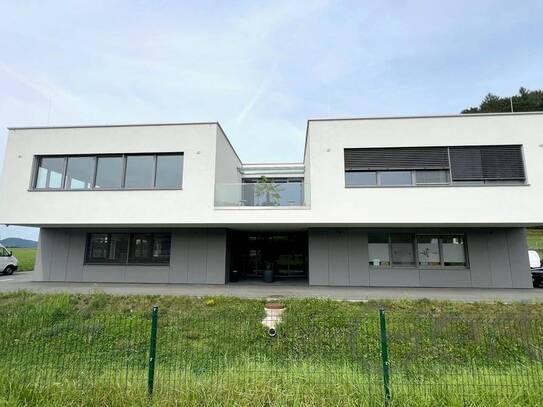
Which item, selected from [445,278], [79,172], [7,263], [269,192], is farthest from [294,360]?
[7,263]

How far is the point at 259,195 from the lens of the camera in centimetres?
1388

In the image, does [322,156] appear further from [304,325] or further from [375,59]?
[304,325]

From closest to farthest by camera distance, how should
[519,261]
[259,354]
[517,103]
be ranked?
1. [259,354]
2. [519,261]
3. [517,103]

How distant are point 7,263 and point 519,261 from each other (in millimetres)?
29443

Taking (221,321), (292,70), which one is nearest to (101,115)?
(292,70)

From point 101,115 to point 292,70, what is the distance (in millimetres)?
9982

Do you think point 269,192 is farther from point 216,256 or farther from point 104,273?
point 104,273

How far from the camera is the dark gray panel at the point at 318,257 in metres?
14.9

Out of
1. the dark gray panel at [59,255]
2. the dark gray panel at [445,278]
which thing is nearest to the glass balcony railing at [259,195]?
the dark gray panel at [445,278]

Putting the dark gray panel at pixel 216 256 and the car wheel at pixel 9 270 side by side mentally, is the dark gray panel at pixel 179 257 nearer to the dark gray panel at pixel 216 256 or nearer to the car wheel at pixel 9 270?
the dark gray panel at pixel 216 256

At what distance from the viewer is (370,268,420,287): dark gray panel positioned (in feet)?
48.3

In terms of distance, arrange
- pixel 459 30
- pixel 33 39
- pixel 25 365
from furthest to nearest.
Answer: pixel 459 30 < pixel 33 39 < pixel 25 365

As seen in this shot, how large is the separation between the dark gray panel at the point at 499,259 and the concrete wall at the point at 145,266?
12.3 m

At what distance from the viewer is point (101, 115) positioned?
16.1 m
